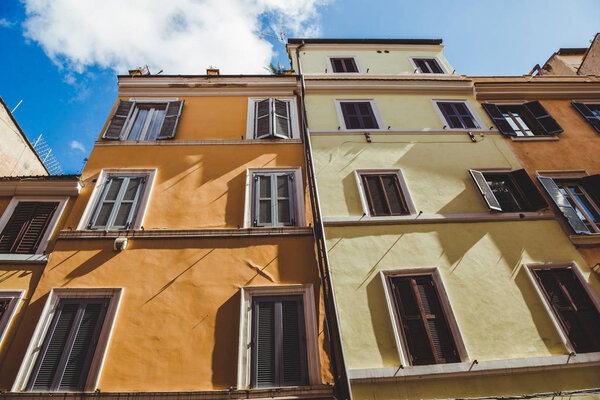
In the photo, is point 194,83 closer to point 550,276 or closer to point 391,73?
point 391,73

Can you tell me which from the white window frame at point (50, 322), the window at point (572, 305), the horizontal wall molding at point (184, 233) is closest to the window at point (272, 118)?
the horizontal wall molding at point (184, 233)

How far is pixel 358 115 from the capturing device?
10.1 meters

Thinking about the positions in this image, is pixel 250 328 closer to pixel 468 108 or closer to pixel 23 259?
pixel 23 259

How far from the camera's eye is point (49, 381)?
4.97 m

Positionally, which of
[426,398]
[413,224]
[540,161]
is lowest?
[426,398]

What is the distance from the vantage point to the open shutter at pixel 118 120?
895 cm

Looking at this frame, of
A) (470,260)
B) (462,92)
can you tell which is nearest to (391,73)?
(462,92)

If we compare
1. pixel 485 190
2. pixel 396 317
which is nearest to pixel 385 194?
pixel 485 190

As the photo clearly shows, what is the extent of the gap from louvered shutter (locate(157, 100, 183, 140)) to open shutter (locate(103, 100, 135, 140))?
113 centimetres

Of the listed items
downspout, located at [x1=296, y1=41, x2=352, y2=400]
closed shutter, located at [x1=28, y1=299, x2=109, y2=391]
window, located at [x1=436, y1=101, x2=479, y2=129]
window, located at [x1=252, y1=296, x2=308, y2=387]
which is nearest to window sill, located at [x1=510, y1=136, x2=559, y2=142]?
window, located at [x1=436, y1=101, x2=479, y2=129]

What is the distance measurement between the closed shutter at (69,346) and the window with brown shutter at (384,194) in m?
5.74

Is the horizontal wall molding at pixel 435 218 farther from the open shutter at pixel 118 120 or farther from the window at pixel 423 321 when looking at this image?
the open shutter at pixel 118 120

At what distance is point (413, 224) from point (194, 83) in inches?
321

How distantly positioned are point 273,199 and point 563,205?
662 centimetres
